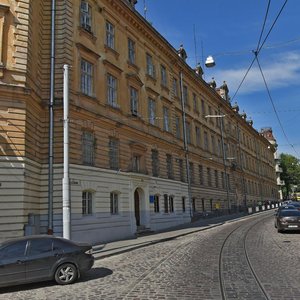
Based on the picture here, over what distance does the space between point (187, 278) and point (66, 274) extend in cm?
324

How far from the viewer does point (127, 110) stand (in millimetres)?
25609

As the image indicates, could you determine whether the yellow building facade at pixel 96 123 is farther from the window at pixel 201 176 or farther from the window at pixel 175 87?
Result: the window at pixel 201 176

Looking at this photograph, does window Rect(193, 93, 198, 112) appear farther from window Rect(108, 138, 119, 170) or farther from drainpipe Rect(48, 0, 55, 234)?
drainpipe Rect(48, 0, 55, 234)

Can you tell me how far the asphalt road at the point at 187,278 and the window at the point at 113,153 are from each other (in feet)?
28.3

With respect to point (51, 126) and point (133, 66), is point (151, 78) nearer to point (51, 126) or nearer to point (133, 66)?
point (133, 66)

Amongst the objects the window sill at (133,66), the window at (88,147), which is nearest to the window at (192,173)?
the window sill at (133,66)

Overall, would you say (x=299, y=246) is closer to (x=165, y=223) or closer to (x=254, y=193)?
(x=165, y=223)

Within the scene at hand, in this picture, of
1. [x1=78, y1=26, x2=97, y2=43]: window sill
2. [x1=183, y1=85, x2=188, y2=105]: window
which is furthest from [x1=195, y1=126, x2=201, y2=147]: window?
[x1=78, y1=26, x2=97, y2=43]: window sill

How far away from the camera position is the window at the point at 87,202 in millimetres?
20438

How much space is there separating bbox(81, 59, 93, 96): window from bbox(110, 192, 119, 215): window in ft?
20.5

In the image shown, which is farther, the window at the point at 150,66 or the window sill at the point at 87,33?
the window at the point at 150,66

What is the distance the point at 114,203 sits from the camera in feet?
76.4

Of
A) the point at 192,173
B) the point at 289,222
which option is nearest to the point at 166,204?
the point at 192,173

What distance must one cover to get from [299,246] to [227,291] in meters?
9.24
